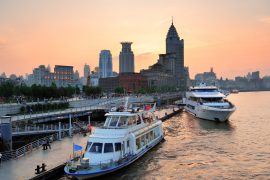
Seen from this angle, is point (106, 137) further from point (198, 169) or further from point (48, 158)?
point (198, 169)

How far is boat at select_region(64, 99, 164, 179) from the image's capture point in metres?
27.6

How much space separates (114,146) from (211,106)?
47245 mm

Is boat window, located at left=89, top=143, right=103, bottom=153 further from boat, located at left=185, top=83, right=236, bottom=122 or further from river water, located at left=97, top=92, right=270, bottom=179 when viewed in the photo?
boat, located at left=185, top=83, right=236, bottom=122

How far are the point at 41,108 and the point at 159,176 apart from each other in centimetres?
5713

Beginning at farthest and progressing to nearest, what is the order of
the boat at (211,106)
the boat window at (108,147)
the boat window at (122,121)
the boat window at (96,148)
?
the boat at (211,106), the boat window at (122,121), the boat window at (108,147), the boat window at (96,148)

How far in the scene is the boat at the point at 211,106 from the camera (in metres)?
70.6

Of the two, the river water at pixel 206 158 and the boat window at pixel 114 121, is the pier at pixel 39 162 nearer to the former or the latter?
the river water at pixel 206 158

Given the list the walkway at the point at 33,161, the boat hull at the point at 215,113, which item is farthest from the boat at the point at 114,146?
Answer: the boat hull at the point at 215,113

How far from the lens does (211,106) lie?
7300 centimetres

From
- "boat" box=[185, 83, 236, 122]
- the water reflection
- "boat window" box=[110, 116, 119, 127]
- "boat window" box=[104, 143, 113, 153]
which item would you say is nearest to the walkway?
"boat window" box=[104, 143, 113, 153]

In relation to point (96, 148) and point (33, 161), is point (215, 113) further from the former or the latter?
point (33, 161)

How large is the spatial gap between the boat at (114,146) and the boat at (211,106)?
34159mm

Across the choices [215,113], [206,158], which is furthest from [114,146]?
[215,113]

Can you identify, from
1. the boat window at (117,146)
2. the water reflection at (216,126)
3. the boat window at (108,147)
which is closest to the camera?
the boat window at (108,147)
